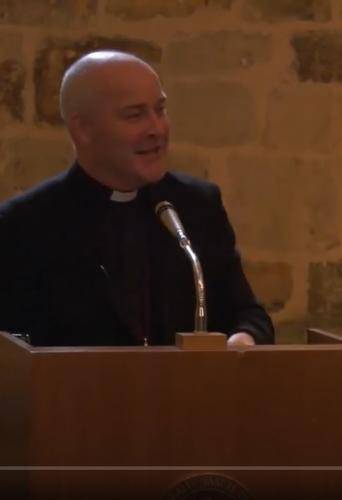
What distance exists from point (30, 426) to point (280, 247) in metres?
2.29

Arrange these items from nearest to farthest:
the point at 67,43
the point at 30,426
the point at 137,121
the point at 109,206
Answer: the point at 30,426
the point at 137,121
the point at 109,206
the point at 67,43

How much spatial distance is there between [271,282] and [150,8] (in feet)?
3.16

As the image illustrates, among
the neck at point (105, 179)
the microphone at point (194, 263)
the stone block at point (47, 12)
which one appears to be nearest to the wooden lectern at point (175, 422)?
the microphone at point (194, 263)

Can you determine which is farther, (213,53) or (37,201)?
(213,53)

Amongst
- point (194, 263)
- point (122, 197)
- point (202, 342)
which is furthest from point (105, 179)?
point (202, 342)

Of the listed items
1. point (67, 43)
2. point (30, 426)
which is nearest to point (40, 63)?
point (67, 43)

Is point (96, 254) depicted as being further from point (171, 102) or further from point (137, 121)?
point (171, 102)

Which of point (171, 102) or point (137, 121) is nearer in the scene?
point (137, 121)

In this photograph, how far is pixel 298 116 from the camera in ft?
11.8

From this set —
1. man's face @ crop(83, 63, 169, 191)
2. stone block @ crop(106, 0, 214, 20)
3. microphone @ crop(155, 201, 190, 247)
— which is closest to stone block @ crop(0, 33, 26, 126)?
stone block @ crop(106, 0, 214, 20)

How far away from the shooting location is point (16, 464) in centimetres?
138

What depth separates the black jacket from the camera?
85.0 inches

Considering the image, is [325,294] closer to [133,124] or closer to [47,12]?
[47,12]

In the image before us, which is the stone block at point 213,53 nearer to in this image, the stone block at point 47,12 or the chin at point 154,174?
the stone block at point 47,12
